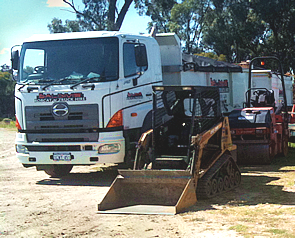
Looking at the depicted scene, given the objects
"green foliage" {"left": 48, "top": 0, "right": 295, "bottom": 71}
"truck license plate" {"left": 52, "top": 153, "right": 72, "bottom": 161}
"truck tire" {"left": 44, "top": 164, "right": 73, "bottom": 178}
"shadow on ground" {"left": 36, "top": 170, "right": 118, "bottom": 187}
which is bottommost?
"shadow on ground" {"left": 36, "top": 170, "right": 118, "bottom": 187}

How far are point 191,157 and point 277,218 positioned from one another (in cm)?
214

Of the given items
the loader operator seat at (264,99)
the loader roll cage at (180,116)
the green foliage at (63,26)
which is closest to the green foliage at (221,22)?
the green foliage at (63,26)

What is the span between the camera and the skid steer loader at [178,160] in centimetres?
873

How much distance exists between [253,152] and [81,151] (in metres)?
Result: 4.61

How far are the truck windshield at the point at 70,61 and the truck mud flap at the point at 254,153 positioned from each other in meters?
4.16

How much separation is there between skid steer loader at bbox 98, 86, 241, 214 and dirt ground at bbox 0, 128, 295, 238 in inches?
11.7

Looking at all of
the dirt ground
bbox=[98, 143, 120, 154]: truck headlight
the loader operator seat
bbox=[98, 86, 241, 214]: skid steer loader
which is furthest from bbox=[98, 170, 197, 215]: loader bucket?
the loader operator seat

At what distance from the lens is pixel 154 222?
7.51m

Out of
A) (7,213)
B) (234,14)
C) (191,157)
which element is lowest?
(7,213)

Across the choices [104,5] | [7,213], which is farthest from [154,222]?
[104,5]

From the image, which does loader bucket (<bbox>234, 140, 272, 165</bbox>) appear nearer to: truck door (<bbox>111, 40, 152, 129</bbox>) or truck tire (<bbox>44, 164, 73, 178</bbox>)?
truck door (<bbox>111, 40, 152, 129</bbox>)

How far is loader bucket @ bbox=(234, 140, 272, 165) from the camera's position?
13211 mm

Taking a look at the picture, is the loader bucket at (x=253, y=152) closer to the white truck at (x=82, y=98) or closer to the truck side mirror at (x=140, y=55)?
the white truck at (x=82, y=98)

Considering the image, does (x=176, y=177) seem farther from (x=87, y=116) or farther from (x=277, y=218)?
(x=87, y=116)
